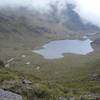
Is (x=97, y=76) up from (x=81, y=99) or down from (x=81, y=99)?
up

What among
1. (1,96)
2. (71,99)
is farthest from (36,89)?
(1,96)

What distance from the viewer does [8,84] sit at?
52.4 metres

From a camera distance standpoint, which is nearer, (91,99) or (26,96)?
(26,96)

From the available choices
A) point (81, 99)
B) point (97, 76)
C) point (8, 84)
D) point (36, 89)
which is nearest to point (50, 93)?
point (36, 89)

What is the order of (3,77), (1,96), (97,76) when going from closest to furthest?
(1,96)
(3,77)
(97,76)

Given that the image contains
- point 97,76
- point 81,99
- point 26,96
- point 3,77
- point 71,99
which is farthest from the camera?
point 97,76

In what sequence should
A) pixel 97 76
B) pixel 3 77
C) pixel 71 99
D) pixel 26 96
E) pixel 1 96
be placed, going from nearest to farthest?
pixel 1 96 → pixel 26 96 → pixel 3 77 → pixel 71 99 → pixel 97 76

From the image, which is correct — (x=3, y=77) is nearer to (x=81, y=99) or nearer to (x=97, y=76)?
(x=81, y=99)

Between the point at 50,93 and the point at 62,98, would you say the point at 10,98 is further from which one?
the point at 62,98

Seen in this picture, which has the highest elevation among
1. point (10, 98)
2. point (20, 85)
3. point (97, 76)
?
point (97, 76)

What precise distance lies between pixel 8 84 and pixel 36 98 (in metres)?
5.05

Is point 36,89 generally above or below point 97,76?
below

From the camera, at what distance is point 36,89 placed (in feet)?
174

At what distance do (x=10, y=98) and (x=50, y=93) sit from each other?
56.0 ft
